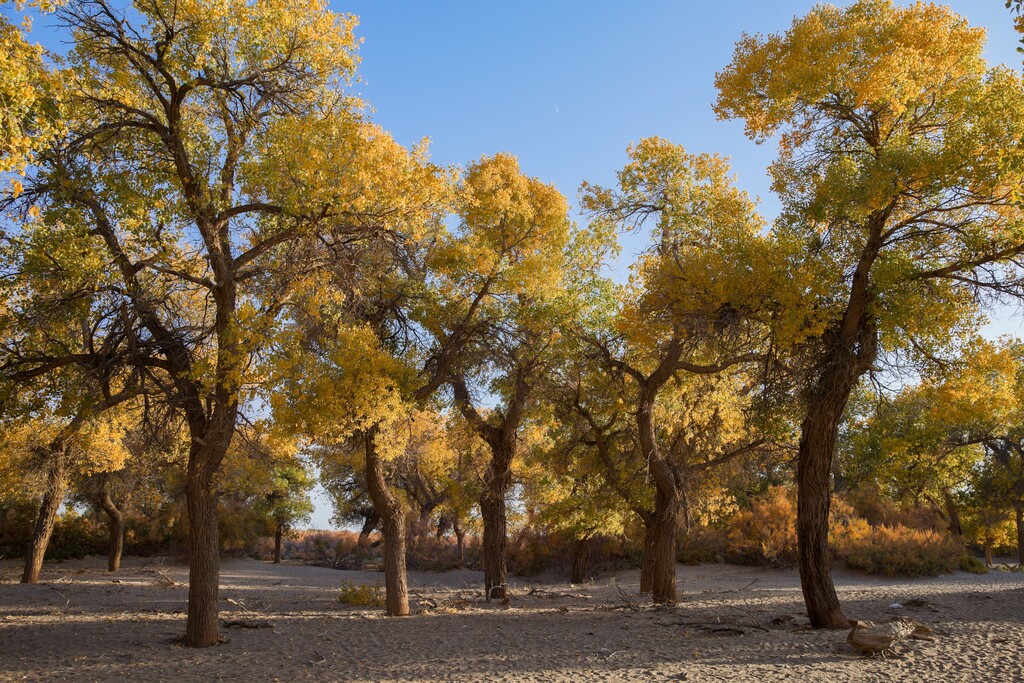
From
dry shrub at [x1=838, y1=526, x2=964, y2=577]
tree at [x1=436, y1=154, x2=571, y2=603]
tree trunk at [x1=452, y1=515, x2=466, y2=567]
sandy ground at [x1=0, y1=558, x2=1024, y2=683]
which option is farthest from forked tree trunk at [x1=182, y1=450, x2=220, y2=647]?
tree trunk at [x1=452, y1=515, x2=466, y2=567]

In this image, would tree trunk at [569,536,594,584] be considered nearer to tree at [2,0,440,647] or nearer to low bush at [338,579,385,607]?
low bush at [338,579,385,607]

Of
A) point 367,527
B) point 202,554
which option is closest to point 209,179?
point 202,554

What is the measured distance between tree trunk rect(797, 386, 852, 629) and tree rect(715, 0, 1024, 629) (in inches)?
0.7

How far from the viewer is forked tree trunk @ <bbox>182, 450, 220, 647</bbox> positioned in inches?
357

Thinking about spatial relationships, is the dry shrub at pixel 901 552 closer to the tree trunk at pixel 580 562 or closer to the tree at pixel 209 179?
the tree trunk at pixel 580 562

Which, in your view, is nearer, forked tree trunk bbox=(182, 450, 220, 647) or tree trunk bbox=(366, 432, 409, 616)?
forked tree trunk bbox=(182, 450, 220, 647)

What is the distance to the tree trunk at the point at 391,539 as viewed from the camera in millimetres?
12602

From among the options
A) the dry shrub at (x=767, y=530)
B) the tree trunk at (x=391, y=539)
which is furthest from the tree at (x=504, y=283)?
the dry shrub at (x=767, y=530)

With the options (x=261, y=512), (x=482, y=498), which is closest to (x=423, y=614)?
(x=482, y=498)

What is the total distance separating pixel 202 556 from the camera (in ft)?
30.1

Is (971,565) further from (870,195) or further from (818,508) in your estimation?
(870,195)

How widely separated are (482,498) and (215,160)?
8630 mm

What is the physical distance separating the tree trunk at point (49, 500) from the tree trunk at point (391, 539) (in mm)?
7307

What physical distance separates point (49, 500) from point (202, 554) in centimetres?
1074
